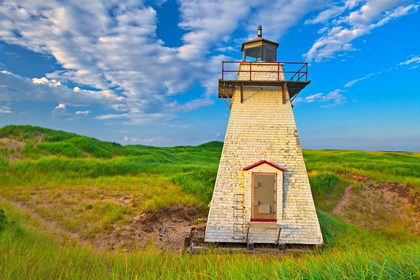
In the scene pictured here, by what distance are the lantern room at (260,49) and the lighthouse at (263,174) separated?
0.95 m

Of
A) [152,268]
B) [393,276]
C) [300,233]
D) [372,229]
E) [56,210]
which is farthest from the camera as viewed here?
[372,229]

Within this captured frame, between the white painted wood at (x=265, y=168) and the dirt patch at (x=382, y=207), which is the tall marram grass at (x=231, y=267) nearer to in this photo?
the white painted wood at (x=265, y=168)

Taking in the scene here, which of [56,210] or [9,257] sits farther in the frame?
[56,210]

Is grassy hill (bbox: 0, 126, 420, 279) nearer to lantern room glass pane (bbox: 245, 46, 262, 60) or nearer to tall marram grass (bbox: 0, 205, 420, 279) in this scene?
tall marram grass (bbox: 0, 205, 420, 279)

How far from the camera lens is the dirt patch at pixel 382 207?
16.2 meters

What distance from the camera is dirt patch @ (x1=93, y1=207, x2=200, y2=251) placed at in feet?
38.2

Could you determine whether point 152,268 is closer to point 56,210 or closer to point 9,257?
point 9,257

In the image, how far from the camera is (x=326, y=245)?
10.5 metres

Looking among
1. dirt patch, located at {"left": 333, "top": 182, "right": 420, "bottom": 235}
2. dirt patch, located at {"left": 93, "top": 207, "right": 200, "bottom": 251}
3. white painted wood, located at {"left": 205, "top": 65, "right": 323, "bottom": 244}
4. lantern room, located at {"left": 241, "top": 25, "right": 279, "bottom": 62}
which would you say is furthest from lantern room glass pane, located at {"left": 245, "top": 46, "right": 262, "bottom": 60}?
dirt patch, located at {"left": 333, "top": 182, "right": 420, "bottom": 235}

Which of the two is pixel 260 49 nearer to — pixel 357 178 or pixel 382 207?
pixel 382 207

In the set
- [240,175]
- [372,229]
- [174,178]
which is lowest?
[372,229]

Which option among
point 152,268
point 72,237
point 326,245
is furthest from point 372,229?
point 72,237

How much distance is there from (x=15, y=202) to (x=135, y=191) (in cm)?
745

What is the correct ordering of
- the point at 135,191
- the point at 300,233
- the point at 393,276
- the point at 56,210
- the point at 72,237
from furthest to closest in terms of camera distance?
1. the point at 135,191
2. the point at 56,210
3. the point at 72,237
4. the point at 300,233
5. the point at 393,276
